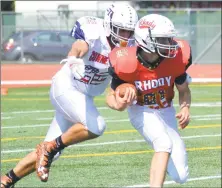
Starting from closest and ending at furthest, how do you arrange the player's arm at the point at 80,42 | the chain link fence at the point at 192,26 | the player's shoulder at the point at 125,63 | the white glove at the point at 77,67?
the player's shoulder at the point at 125,63 < the white glove at the point at 77,67 < the player's arm at the point at 80,42 < the chain link fence at the point at 192,26

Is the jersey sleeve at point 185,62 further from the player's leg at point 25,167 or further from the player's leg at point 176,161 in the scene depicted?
the player's leg at point 25,167

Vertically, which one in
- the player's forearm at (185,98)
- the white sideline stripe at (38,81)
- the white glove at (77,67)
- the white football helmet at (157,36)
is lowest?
the white sideline stripe at (38,81)

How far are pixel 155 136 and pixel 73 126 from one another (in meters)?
1.05

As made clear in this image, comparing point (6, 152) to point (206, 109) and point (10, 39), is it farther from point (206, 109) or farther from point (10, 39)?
point (10, 39)

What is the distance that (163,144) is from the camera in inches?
233

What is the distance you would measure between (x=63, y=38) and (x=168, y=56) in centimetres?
1557

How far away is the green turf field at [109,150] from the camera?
25.9 ft

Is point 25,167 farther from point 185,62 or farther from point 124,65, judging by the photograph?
point 185,62

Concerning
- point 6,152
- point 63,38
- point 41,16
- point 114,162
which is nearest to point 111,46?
point 114,162

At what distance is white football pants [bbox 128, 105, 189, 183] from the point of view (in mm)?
6122

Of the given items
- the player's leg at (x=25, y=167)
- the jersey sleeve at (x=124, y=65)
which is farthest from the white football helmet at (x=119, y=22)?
the player's leg at (x=25, y=167)

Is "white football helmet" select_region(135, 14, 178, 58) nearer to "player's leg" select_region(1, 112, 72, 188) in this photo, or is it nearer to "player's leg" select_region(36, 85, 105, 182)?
"player's leg" select_region(36, 85, 105, 182)

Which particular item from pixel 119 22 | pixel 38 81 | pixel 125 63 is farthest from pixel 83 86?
pixel 38 81

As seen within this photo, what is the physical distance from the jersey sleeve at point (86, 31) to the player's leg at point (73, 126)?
52 cm
